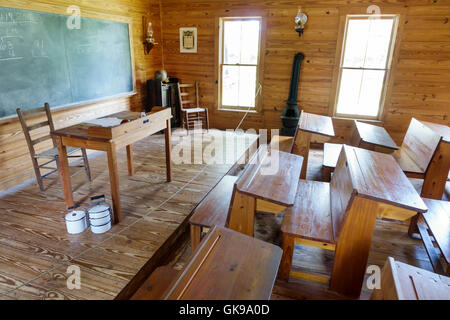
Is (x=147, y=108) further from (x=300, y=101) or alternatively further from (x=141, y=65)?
(x=300, y=101)

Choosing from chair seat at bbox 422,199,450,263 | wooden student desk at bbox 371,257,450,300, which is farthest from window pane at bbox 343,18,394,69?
wooden student desk at bbox 371,257,450,300

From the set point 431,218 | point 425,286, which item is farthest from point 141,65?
point 425,286

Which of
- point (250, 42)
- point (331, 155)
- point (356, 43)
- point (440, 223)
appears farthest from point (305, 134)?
point (250, 42)

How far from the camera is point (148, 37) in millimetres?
5031

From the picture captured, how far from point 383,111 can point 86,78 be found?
4428 mm

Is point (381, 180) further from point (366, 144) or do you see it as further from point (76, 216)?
point (76, 216)

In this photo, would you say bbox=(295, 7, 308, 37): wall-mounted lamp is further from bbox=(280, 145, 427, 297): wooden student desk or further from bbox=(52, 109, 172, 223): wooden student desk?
bbox=(280, 145, 427, 297): wooden student desk

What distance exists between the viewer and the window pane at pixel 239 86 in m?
5.32

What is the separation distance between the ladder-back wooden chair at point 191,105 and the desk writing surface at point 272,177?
304cm

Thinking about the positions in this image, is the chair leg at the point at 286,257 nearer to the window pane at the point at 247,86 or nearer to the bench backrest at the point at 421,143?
the bench backrest at the point at 421,143

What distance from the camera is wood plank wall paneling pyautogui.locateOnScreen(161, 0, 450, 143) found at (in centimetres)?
426

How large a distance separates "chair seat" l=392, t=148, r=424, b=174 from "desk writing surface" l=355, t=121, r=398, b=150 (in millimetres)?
220
